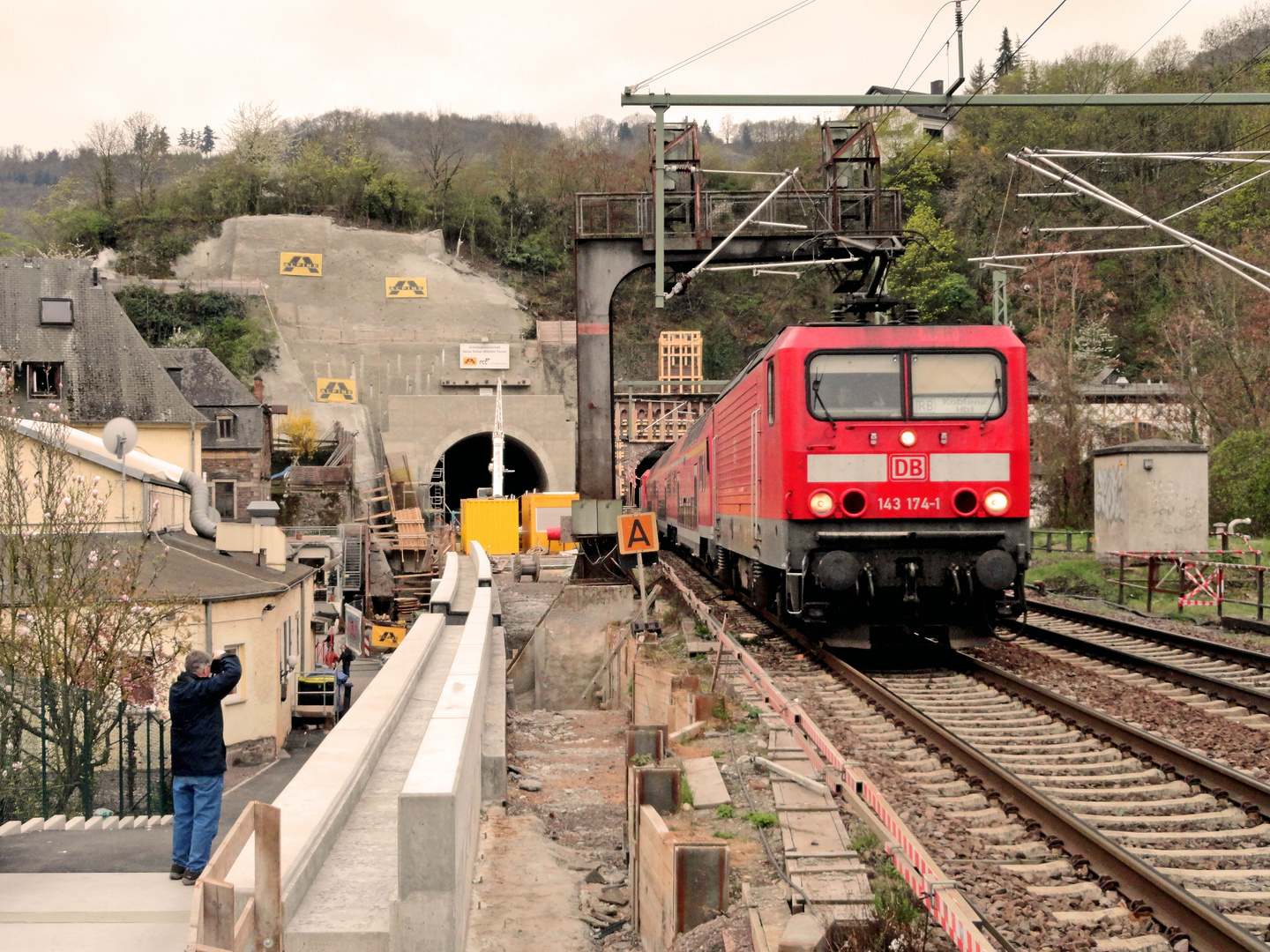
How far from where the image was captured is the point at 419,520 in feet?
165

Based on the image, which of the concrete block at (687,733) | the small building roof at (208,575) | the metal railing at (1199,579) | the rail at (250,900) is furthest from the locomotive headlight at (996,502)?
the small building roof at (208,575)

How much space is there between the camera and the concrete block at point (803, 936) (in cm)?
439

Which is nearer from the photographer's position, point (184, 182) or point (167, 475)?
point (167, 475)

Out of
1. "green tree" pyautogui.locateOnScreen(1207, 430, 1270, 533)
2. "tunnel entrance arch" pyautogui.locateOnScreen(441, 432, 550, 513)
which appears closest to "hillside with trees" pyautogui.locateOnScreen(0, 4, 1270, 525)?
"green tree" pyautogui.locateOnScreen(1207, 430, 1270, 533)

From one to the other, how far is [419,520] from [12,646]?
124ft

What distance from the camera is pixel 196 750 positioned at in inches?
279

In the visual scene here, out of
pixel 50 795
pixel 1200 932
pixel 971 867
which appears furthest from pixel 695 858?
pixel 50 795

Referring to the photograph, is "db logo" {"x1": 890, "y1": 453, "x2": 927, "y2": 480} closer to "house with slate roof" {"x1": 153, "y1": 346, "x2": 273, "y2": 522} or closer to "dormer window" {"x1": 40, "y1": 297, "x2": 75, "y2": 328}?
"dormer window" {"x1": 40, "y1": 297, "x2": 75, "y2": 328}

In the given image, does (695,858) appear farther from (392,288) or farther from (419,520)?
(392,288)

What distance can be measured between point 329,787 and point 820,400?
20.2 feet

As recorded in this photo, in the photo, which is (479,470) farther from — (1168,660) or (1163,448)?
(1168,660)

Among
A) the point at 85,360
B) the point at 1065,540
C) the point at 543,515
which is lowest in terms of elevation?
the point at 1065,540

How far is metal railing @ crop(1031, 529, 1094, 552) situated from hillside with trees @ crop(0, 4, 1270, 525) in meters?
2.35

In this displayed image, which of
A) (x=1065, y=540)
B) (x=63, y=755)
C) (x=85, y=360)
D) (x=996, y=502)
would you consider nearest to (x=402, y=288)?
(x=85, y=360)
